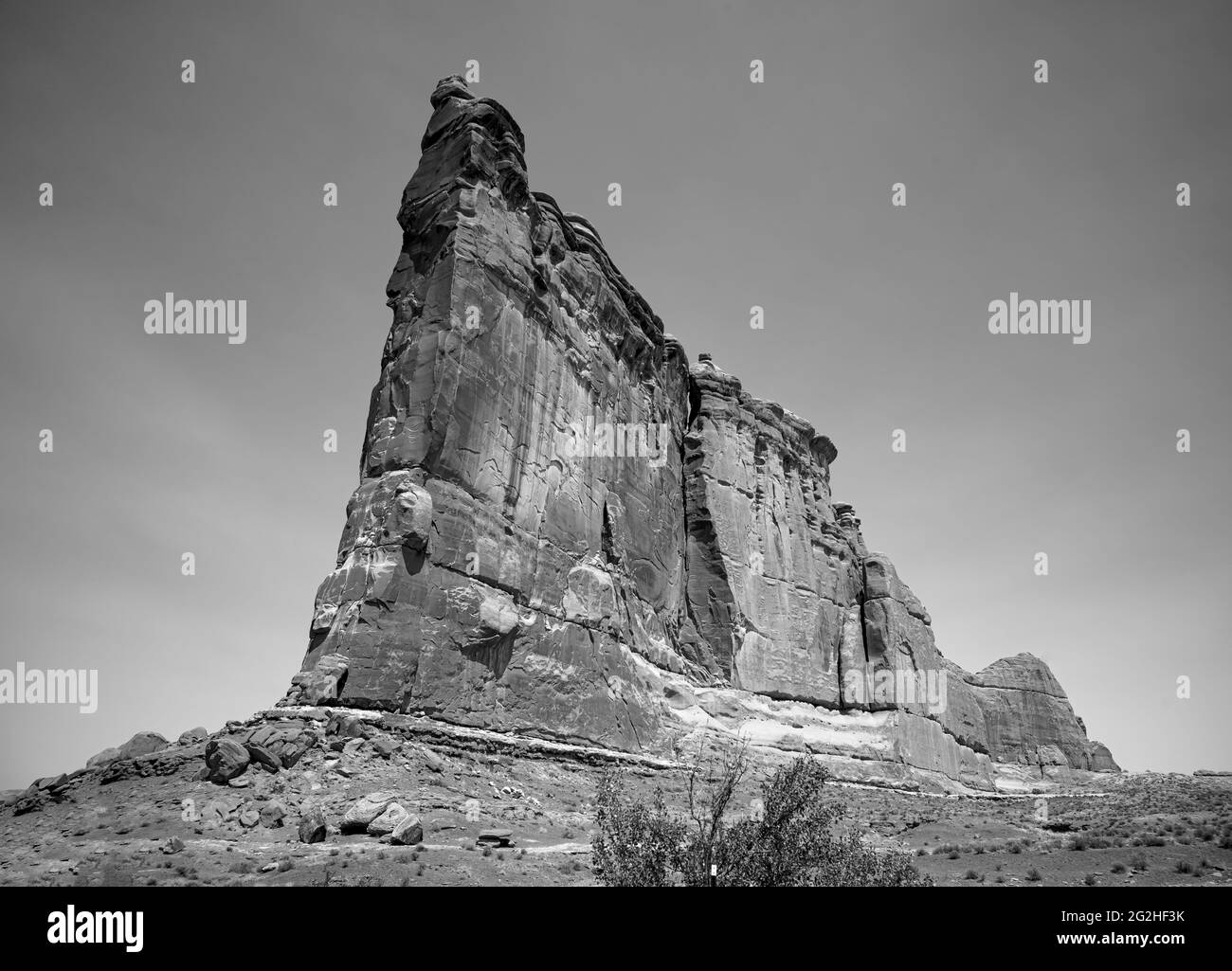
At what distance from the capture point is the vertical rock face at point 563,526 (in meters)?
31.9

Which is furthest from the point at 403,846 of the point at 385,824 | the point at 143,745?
the point at 143,745

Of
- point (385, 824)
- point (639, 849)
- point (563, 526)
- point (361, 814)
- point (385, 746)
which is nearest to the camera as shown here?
point (639, 849)

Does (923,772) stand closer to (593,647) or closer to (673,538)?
(673,538)

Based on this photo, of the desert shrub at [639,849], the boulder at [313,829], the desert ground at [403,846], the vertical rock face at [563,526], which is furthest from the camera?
the vertical rock face at [563,526]

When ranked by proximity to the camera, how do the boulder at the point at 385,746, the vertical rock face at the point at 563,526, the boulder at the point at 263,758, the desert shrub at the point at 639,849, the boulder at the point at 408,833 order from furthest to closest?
the vertical rock face at the point at 563,526 → the boulder at the point at 385,746 → the boulder at the point at 263,758 → the boulder at the point at 408,833 → the desert shrub at the point at 639,849

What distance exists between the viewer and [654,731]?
43469mm

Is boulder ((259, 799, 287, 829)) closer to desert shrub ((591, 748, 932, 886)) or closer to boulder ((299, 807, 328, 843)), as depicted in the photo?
boulder ((299, 807, 328, 843))

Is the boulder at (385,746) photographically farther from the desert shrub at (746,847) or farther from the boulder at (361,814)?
the desert shrub at (746,847)

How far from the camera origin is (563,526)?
1629 inches

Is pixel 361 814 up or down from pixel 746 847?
down

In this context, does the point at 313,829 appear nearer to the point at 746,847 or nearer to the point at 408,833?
the point at 408,833

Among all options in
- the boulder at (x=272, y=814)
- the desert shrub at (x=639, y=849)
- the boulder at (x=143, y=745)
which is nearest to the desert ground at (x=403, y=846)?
the boulder at (x=272, y=814)

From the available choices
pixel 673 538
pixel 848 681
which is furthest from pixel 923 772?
pixel 673 538

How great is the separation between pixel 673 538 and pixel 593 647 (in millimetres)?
16096
